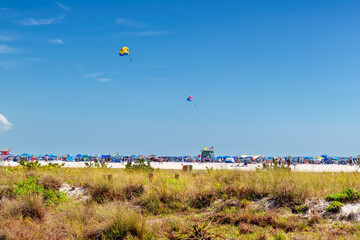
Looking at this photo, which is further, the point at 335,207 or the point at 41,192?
the point at 41,192

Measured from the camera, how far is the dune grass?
26.8 ft

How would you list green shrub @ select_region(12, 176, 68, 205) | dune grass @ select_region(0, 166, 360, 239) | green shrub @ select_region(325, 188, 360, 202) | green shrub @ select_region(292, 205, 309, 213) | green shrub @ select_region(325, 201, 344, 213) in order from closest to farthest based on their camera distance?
1. dune grass @ select_region(0, 166, 360, 239)
2. green shrub @ select_region(325, 201, 344, 213)
3. green shrub @ select_region(292, 205, 309, 213)
4. green shrub @ select_region(325, 188, 360, 202)
5. green shrub @ select_region(12, 176, 68, 205)

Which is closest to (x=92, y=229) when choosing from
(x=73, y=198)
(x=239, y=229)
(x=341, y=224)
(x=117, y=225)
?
(x=117, y=225)

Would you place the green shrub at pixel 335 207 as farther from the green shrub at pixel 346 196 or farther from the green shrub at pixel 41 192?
the green shrub at pixel 41 192

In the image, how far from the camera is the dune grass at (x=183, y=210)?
26.8 ft

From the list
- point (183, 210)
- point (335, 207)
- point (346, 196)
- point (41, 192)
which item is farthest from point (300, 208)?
point (41, 192)

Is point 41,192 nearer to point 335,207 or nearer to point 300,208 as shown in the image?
point 300,208

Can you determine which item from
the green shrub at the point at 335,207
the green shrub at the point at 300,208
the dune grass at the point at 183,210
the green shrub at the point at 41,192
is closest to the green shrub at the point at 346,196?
the dune grass at the point at 183,210

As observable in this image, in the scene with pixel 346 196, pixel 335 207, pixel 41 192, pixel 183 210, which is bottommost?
pixel 183 210

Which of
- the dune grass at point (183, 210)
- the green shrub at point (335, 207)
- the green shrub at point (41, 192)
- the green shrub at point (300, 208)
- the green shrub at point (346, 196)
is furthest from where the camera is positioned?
the green shrub at point (41, 192)

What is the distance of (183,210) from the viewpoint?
10.8m

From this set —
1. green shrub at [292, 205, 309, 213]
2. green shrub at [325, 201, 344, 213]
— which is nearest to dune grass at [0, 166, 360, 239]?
green shrub at [292, 205, 309, 213]

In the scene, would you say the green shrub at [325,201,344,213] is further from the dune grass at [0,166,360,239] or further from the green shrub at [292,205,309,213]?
the green shrub at [292,205,309,213]

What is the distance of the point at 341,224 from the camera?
8.37m
